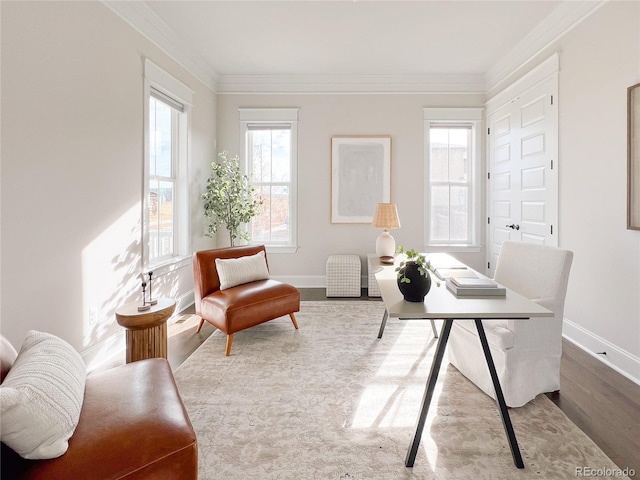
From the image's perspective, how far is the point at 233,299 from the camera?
282cm

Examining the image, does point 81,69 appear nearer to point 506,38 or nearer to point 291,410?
point 291,410

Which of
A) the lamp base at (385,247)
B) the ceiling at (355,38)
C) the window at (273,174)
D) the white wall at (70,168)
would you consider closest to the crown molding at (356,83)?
the ceiling at (355,38)

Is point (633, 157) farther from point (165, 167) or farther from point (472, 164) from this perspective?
point (165, 167)

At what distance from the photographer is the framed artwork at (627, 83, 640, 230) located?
2277 millimetres

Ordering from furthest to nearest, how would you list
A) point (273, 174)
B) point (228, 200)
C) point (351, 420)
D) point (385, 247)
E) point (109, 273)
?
1. point (273, 174)
2. point (228, 200)
3. point (385, 247)
4. point (109, 273)
5. point (351, 420)

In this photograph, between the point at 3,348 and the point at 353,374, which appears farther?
the point at 353,374

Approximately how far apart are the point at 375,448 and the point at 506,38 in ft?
13.6

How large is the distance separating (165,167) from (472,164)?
408cm

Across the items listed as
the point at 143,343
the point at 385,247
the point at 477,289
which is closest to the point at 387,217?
the point at 385,247

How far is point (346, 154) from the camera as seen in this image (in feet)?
15.8

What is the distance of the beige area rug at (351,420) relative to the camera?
154cm

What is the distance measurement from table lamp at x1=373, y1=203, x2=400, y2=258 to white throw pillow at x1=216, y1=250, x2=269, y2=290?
117cm

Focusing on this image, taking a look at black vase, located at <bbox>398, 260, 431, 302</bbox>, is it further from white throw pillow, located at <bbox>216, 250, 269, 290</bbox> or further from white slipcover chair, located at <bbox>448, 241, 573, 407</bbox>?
white throw pillow, located at <bbox>216, 250, 269, 290</bbox>

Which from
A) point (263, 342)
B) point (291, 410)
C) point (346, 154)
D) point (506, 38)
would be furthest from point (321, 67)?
point (291, 410)
